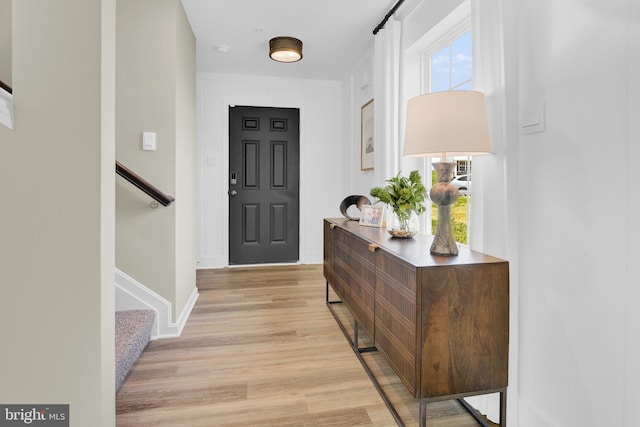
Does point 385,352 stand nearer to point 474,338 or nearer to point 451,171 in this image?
point 474,338

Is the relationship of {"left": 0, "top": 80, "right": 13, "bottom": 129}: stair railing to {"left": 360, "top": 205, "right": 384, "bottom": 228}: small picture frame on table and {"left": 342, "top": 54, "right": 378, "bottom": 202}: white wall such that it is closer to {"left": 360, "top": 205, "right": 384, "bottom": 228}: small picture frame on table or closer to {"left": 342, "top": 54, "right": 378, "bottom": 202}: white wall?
{"left": 360, "top": 205, "right": 384, "bottom": 228}: small picture frame on table

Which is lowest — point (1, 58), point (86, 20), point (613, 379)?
point (613, 379)

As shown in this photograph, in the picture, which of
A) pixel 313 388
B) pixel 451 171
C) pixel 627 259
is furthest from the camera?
pixel 313 388

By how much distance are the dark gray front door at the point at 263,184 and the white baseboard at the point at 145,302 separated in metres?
2.05

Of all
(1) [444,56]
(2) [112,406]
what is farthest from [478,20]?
(2) [112,406]

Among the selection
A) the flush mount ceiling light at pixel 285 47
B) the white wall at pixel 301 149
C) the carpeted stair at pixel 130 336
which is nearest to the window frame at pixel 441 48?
the flush mount ceiling light at pixel 285 47

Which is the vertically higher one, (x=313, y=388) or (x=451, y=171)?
(x=451, y=171)

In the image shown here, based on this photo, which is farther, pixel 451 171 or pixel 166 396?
pixel 166 396

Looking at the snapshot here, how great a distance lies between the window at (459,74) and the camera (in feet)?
6.79

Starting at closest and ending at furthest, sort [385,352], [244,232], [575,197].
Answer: [575,197]
[385,352]
[244,232]

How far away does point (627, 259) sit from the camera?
1.04m

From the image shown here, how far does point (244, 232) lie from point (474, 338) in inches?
139

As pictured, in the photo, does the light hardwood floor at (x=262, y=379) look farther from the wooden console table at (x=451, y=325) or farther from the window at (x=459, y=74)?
the window at (x=459, y=74)

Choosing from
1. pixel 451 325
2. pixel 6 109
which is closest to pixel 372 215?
pixel 451 325
